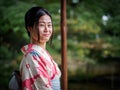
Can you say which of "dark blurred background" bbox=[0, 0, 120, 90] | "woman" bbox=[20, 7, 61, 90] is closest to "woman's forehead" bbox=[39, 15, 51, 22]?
"woman" bbox=[20, 7, 61, 90]

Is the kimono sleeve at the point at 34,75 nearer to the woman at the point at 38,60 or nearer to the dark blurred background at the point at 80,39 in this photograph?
the woman at the point at 38,60

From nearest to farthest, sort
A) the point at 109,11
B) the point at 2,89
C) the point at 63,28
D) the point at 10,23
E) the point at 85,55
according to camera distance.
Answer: the point at 63,28 → the point at 10,23 → the point at 109,11 → the point at 2,89 → the point at 85,55

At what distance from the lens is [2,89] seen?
20.9ft

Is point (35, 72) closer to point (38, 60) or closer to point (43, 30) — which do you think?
point (38, 60)

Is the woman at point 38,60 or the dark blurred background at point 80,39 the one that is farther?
the dark blurred background at point 80,39

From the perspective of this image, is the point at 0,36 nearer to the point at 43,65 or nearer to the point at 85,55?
the point at 85,55

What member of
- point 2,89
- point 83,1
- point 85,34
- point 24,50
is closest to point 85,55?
point 85,34

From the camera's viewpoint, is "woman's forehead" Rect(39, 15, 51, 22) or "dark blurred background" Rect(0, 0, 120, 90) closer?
"woman's forehead" Rect(39, 15, 51, 22)

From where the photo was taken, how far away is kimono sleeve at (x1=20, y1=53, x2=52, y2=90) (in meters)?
1.41

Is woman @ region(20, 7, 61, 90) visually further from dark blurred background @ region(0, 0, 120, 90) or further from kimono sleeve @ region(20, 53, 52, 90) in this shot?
dark blurred background @ region(0, 0, 120, 90)

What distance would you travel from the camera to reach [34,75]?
1.41 m

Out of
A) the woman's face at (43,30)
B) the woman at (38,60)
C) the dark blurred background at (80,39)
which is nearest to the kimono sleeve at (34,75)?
the woman at (38,60)

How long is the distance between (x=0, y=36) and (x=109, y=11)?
2.28 meters

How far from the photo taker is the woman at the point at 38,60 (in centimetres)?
141
